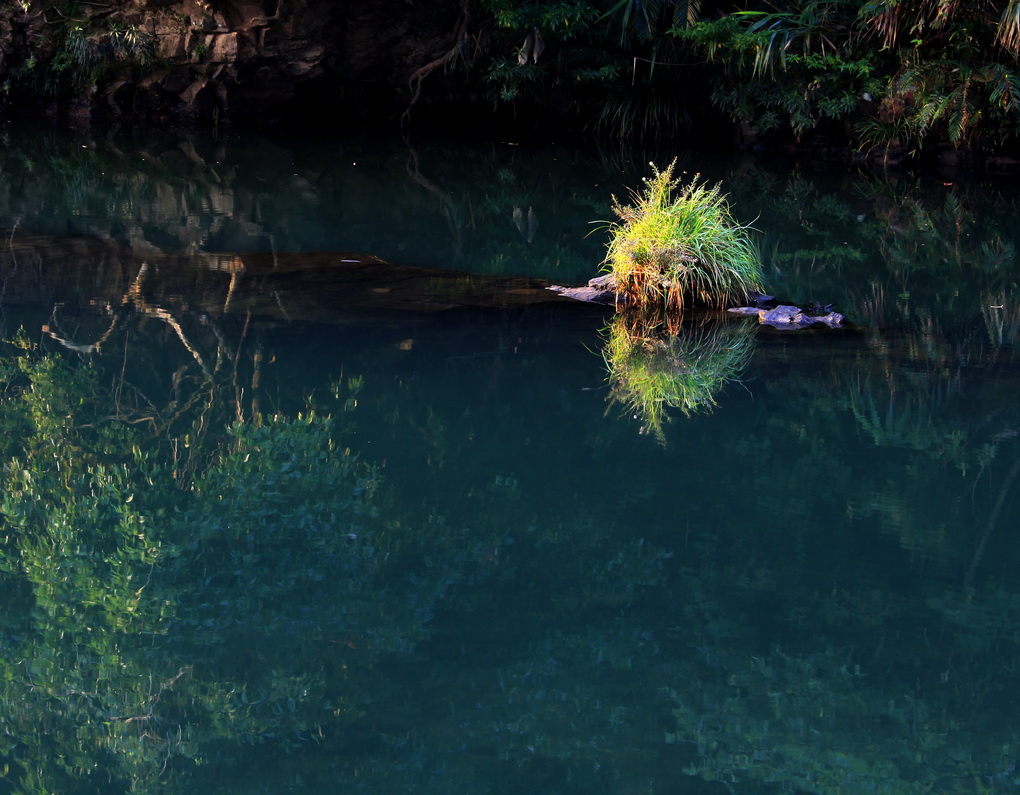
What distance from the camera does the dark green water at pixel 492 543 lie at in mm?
3115

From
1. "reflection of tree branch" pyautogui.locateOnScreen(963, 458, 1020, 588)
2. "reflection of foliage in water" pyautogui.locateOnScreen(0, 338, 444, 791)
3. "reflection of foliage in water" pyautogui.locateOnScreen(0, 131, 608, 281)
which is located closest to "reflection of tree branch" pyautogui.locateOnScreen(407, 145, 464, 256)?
"reflection of foliage in water" pyautogui.locateOnScreen(0, 131, 608, 281)

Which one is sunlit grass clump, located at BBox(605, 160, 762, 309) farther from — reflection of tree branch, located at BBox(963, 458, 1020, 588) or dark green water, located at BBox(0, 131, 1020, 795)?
reflection of tree branch, located at BBox(963, 458, 1020, 588)

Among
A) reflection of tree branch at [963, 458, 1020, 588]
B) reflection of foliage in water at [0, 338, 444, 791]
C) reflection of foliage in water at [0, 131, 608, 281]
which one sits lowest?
reflection of foliage in water at [0, 338, 444, 791]

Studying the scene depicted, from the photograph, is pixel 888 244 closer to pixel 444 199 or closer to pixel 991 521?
pixel 444 199

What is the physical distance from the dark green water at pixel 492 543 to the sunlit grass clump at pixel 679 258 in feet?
1.06

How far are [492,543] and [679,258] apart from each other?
3976mm

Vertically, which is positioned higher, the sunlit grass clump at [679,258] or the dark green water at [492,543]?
the sunlit grass clump at [679,258]

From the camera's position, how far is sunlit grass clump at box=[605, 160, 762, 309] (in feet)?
25.1

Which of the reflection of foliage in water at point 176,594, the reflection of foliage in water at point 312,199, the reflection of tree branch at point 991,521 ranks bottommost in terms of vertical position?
the reflection of foliage in water at point 176,594

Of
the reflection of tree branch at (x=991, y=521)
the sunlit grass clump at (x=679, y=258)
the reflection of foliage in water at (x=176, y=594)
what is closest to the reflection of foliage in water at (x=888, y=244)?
the sunlit grass clump at (x=679, y=258)

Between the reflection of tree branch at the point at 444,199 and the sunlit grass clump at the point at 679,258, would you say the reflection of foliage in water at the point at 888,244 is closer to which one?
the sunlit grass clump at the point at 679,258

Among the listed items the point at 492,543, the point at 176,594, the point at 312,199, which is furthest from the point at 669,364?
the point at 312,199

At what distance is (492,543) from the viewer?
4211 mm

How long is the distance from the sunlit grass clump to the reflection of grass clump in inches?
12.8
